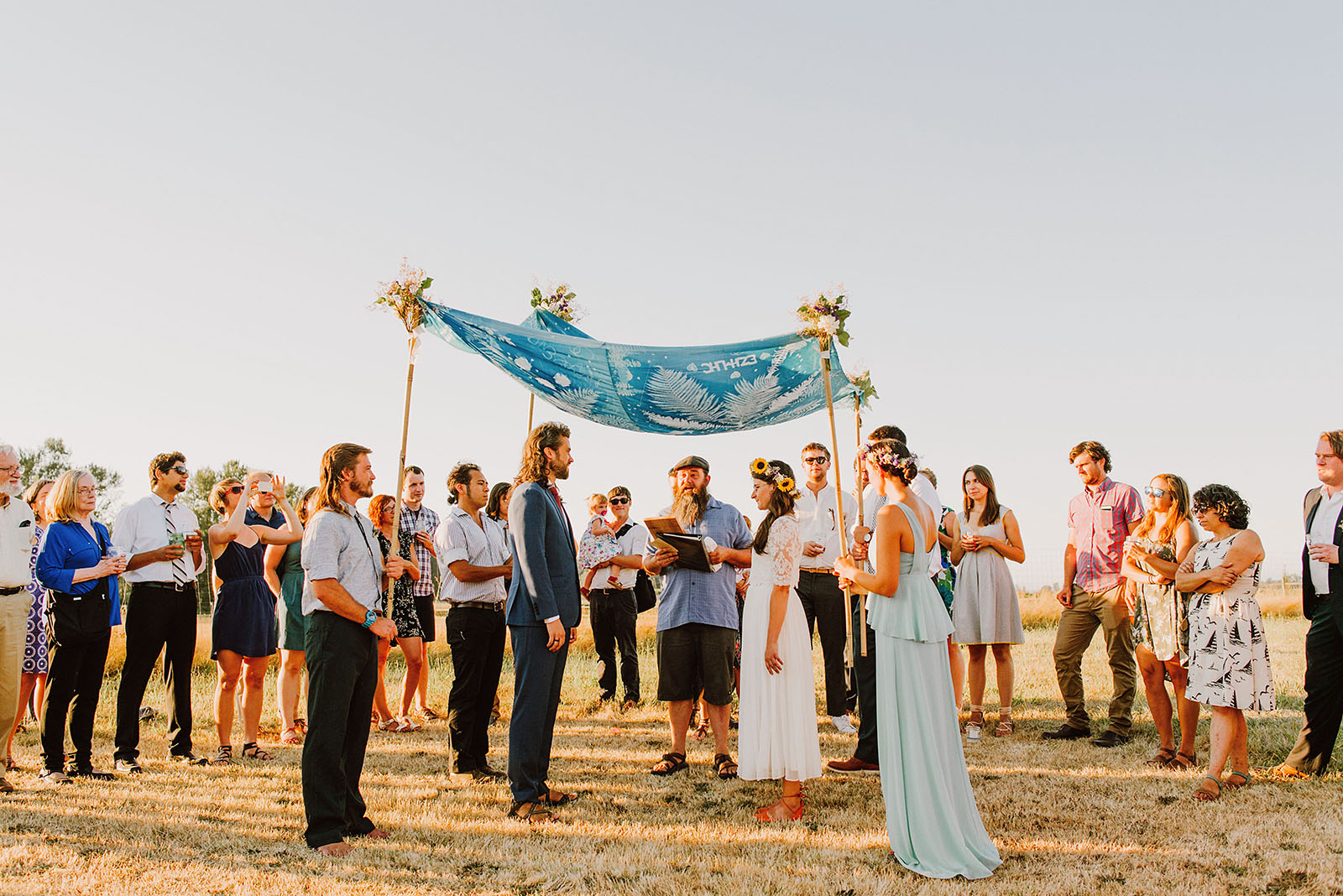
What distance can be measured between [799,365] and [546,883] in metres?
4.49

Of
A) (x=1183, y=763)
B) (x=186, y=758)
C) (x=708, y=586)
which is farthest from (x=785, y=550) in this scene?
(x=186, y=758)

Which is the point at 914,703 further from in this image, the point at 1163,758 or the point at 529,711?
the point at 1163,758

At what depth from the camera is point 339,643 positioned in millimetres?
4961

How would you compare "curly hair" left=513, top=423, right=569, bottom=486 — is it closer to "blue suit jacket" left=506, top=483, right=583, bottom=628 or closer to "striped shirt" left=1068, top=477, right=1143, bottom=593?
"blue suit jacket" left=506, top=483, right=583, bottom=628

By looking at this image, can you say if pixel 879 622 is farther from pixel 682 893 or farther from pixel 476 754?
pixel 476 754

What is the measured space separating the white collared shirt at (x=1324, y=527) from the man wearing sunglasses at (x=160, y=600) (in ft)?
26.9

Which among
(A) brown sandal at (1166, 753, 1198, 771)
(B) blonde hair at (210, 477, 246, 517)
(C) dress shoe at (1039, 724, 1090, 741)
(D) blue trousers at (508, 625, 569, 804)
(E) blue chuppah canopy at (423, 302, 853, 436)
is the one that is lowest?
(A) brown sandal at (1166, 753, 1198, 771)

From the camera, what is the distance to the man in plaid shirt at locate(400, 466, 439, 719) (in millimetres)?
8641

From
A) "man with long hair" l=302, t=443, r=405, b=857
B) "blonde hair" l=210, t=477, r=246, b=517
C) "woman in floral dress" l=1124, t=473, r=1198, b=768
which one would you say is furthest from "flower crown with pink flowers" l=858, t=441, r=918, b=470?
"blonde hair" l=210, t=477, r=246, b=517

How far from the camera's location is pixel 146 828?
17.4 ft

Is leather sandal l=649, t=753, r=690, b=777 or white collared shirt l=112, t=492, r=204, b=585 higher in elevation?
white collared shirt l=112, t=492, r=204, b=585

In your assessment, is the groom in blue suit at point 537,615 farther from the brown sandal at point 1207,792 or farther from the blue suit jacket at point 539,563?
the brown sandal at point 1207,792

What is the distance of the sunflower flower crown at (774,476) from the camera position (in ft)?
18.7

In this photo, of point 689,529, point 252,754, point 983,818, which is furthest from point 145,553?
point 983,818
